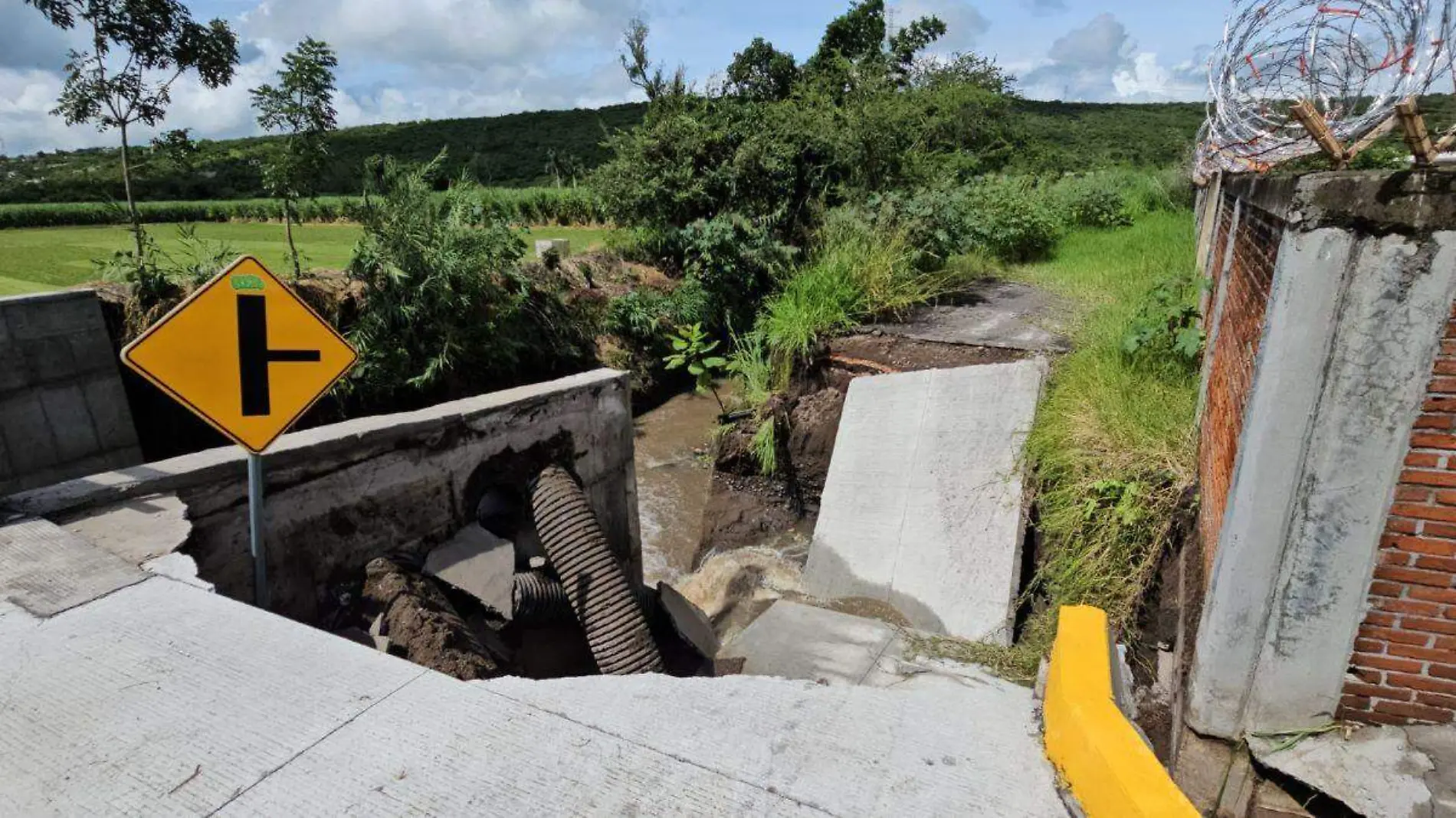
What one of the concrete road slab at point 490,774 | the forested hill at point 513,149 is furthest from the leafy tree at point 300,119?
the forested hill at point 513,149

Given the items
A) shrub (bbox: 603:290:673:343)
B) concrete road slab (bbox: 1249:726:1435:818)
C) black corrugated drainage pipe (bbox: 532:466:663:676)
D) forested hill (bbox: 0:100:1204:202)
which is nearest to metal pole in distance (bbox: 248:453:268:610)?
black corrugated drainage pipe (bbox: 532:466:663:676)

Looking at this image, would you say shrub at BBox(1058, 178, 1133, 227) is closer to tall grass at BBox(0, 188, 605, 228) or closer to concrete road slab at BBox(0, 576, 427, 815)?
tall grass at BBox(0, 188, 605, 228)

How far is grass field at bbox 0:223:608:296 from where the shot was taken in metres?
11.1

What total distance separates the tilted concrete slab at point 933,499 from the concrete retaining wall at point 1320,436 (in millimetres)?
1918

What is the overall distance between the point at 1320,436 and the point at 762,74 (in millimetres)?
18268

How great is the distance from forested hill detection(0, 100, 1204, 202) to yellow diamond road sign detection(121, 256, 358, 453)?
900 inches

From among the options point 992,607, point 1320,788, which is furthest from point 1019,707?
point 992,607

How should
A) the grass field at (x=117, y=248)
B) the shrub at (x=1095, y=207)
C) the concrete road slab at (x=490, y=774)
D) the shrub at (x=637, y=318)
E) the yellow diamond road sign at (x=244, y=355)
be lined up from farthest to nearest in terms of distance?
the shrub at (x=1095, y=207) → the shrub at (x=637, y=318) → the grass field at (x=117, y=248) → the yellow diamond road sign at (x=244, y=355) → the concrete road slab at (x=490, y=774)

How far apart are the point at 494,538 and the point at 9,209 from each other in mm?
38159

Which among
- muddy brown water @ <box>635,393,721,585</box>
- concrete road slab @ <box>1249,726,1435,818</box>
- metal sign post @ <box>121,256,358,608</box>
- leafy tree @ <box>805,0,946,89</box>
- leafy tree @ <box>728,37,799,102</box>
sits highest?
leafy tree @ <box>805,0,946,89</box>

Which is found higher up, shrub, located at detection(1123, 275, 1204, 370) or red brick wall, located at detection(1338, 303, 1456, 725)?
shrub, located at detection(1123, 275, 1204, 370)

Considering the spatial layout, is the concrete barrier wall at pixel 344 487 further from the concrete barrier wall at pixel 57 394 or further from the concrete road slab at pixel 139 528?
the concrete barrier wall at pixel 57 394

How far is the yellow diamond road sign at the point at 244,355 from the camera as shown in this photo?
299 centimetres

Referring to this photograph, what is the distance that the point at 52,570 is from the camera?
282 centimetres
